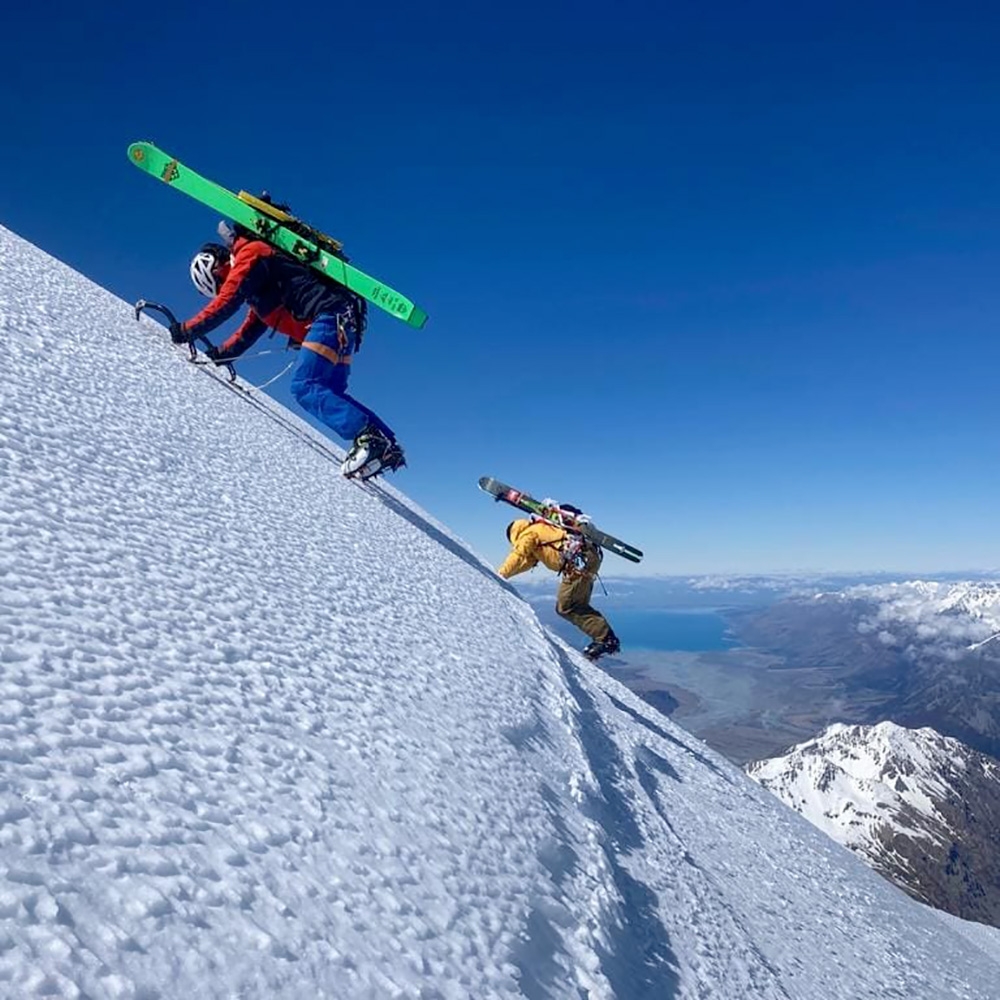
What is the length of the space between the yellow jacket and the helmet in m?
6.11

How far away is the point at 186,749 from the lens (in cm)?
208

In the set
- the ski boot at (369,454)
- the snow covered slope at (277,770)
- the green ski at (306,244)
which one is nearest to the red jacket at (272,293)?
the green ski at (306,244)

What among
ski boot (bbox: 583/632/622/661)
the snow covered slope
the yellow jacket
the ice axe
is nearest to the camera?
the snow covered slope

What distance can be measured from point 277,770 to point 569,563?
9980 mm

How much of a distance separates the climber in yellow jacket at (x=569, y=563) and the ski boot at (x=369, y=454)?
160 inches

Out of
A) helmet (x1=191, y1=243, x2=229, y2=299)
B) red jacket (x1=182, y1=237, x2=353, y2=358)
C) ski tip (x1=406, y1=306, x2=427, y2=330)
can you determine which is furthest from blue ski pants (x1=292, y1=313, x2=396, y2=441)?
helmet (x1=191, y1=243, x2=229, y2=299)

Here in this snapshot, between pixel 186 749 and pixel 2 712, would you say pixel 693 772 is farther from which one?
pixel 2 712

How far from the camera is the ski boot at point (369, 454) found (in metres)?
7.98

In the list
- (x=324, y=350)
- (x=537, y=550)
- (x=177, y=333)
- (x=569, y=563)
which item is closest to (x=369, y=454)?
(x=324, y=350)

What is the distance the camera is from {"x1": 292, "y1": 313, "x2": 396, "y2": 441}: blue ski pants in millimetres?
8133

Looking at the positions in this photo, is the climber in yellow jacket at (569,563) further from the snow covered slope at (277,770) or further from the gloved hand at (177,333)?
the gloved hand at (177,333)

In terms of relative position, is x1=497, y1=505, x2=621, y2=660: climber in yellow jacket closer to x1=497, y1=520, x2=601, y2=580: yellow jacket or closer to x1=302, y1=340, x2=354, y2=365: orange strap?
x1=497, y1=520, x2=601, y2=580: yellow jacket

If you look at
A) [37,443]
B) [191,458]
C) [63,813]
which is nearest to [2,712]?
[63,813]

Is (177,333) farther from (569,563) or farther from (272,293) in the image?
(569,563)
